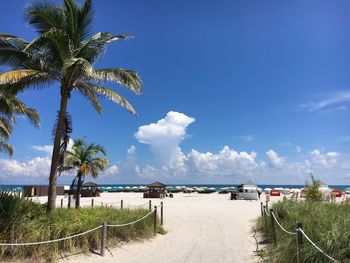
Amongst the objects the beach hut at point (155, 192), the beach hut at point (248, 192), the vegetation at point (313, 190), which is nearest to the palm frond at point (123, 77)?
the vegetation at point (313, 190)

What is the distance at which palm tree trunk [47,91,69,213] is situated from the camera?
1227 cm

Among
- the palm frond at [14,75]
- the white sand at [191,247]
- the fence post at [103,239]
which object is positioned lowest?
the white sand at [191,247]

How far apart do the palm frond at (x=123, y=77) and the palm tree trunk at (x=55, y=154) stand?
1462 mm

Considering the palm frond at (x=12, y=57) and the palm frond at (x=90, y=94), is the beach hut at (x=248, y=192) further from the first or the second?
the palm frond at (x=12, y=57)

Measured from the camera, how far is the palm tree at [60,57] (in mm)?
12047

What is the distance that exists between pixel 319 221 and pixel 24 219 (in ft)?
25.3

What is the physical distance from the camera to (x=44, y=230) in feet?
31.5

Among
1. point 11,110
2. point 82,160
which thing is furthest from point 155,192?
point 11,110

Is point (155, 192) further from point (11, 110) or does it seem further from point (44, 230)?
point (44, 230)

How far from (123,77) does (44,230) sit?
6235mm

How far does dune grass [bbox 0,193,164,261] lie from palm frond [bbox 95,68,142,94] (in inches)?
191

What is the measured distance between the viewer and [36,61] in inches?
495

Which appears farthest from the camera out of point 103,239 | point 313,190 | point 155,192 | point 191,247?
point 155,192

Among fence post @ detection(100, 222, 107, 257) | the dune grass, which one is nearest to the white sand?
fence post @ detection(100, 222, 107, 257)
